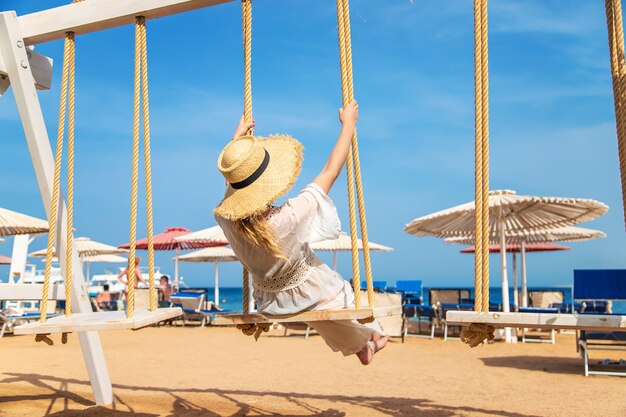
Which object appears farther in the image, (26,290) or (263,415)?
(263,415)

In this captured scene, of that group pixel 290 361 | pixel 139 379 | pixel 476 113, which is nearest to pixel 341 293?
pixel 476 113

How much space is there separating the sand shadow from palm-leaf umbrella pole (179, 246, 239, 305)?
10276 mm

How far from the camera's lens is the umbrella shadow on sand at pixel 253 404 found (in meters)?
4.82

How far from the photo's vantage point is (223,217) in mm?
3168

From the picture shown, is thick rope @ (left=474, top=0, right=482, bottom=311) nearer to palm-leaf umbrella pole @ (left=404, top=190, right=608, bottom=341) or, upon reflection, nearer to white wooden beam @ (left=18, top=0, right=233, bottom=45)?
white wooden beam @ (left=18, top=0, right=233, bottom=45)

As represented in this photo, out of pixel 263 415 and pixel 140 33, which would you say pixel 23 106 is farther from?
pixel 263 415

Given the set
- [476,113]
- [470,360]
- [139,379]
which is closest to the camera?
[476,113]

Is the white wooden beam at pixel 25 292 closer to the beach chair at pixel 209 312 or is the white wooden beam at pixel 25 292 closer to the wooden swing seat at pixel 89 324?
the wooden swing seat at pixel 89 324

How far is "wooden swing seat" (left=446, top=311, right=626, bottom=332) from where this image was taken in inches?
110

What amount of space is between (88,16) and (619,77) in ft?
10.8

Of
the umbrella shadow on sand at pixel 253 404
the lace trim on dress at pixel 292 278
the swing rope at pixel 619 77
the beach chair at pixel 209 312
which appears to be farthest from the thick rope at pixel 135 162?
the beach chair at pixel 209 312

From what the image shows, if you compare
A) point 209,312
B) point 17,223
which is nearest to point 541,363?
point 209,312

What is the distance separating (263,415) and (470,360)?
14.3 ft

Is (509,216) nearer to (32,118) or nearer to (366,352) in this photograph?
(366,352)
